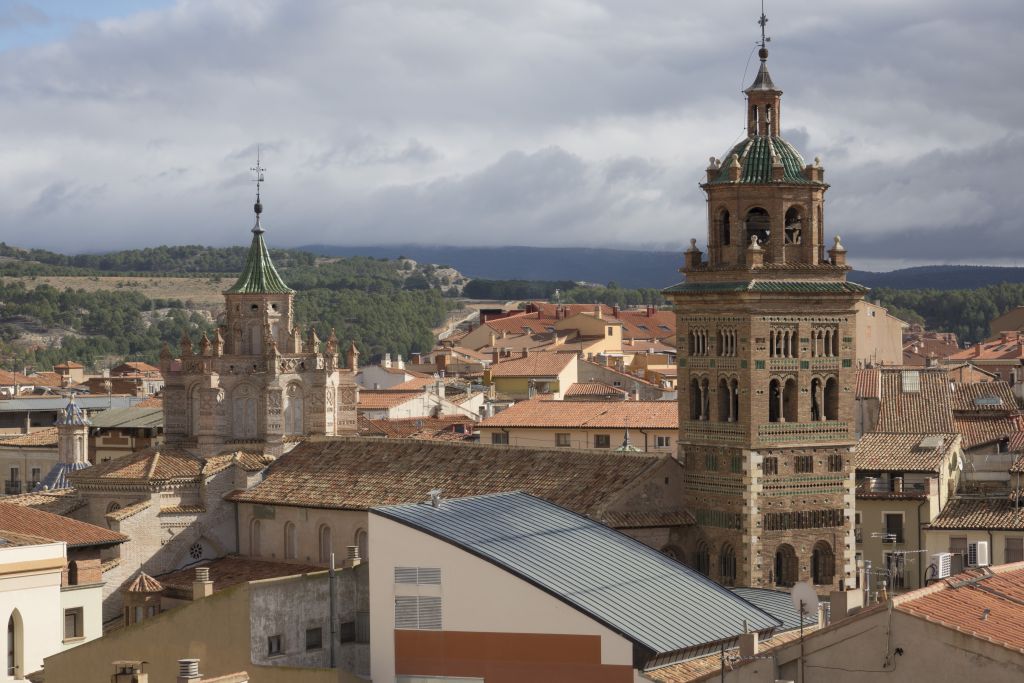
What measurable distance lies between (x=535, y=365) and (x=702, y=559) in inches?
2645

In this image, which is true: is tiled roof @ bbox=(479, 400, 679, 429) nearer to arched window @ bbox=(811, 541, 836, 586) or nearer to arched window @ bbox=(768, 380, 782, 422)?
arched window @ bbox=(811, 541, 836, 586)

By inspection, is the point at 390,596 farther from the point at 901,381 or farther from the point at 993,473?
the point at 901,381

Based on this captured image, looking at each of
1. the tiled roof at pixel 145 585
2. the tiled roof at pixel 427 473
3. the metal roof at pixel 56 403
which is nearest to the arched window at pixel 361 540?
the tiled roof at pixel 427 473

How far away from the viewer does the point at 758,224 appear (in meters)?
58.3

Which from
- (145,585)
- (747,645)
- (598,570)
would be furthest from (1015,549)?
(747,645)

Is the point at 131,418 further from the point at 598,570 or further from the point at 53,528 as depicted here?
the point at 598,570

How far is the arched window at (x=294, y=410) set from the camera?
70.4 meters

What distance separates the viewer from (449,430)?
9844cm

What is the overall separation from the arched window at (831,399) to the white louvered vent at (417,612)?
Result: 689 inches

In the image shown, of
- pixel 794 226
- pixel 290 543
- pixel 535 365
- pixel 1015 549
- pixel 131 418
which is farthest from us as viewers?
pixel 535 365

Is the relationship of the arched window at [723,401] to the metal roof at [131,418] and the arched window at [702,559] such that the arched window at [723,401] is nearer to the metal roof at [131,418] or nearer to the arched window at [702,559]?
the arched window at [702,559]

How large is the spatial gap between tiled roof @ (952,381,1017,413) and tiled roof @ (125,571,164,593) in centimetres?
3825

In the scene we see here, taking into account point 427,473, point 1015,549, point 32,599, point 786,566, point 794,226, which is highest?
point 794,226

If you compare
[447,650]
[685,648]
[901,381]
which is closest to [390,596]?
[447,650]
